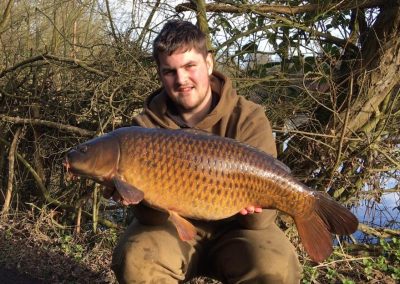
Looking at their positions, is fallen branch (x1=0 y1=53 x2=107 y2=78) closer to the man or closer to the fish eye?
the man

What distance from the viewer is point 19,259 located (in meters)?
3.71

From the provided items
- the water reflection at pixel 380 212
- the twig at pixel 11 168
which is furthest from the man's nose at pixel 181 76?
the twig at pixel 11 168

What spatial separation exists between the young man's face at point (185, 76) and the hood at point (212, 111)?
0.09 meters

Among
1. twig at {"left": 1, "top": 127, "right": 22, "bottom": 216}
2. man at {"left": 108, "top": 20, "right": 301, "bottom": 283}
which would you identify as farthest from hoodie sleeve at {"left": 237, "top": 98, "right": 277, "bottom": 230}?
twig at {"left": 1, "top": 127, "right": 22, "bottom": 216}

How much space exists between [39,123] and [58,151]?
0.27 m

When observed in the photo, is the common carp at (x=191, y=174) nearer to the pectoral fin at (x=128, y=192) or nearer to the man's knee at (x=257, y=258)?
the pectoral fin at (x=128, y=192)

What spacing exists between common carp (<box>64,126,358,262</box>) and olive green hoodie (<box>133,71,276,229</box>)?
24cm

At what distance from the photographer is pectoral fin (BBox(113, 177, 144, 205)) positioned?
Answer: 7.04 ft

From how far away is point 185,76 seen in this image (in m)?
2.54

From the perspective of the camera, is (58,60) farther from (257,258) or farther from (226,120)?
(257,258)

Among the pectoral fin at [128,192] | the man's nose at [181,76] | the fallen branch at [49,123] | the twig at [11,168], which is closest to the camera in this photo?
the pectoral fin at [128,192]

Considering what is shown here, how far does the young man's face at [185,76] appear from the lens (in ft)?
8.39

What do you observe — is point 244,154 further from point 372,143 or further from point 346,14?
point 346,14

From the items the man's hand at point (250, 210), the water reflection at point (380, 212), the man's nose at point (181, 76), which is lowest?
the water reflection at point (380, 212)
